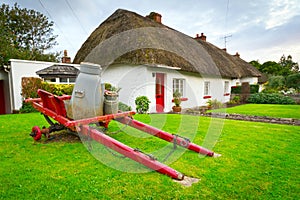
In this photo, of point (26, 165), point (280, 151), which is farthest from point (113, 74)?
point (280, 151)

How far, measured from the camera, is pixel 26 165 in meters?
3.09

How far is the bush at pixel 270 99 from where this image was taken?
15236 millimetres

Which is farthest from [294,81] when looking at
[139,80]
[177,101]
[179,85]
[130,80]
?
[130,80]

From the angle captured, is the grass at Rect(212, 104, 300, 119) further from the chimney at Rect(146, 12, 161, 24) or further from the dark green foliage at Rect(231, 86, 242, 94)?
the chimney at Rect(146, 12, 161, 24)

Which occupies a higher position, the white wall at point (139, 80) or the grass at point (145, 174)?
the white wall at point (139, 80)

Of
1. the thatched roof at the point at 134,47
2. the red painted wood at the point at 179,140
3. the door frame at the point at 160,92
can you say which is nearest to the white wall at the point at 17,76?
the thatched roof at the point at 134,47

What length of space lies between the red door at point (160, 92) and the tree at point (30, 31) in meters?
16.6

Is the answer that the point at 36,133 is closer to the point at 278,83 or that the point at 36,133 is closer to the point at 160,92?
the point at 160,92

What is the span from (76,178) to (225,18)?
25.7ft

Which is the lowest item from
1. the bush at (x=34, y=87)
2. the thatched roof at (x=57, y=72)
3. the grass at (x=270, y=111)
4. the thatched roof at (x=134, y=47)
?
the grass at (x=270, y=111)

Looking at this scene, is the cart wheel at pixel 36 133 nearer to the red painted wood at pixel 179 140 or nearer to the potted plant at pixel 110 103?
the potted plant at pixel 110 103

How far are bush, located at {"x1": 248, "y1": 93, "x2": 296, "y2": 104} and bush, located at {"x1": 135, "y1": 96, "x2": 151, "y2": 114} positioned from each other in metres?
11.7

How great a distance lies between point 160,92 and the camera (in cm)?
1048

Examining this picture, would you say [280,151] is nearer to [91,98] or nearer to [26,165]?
[91,98]
